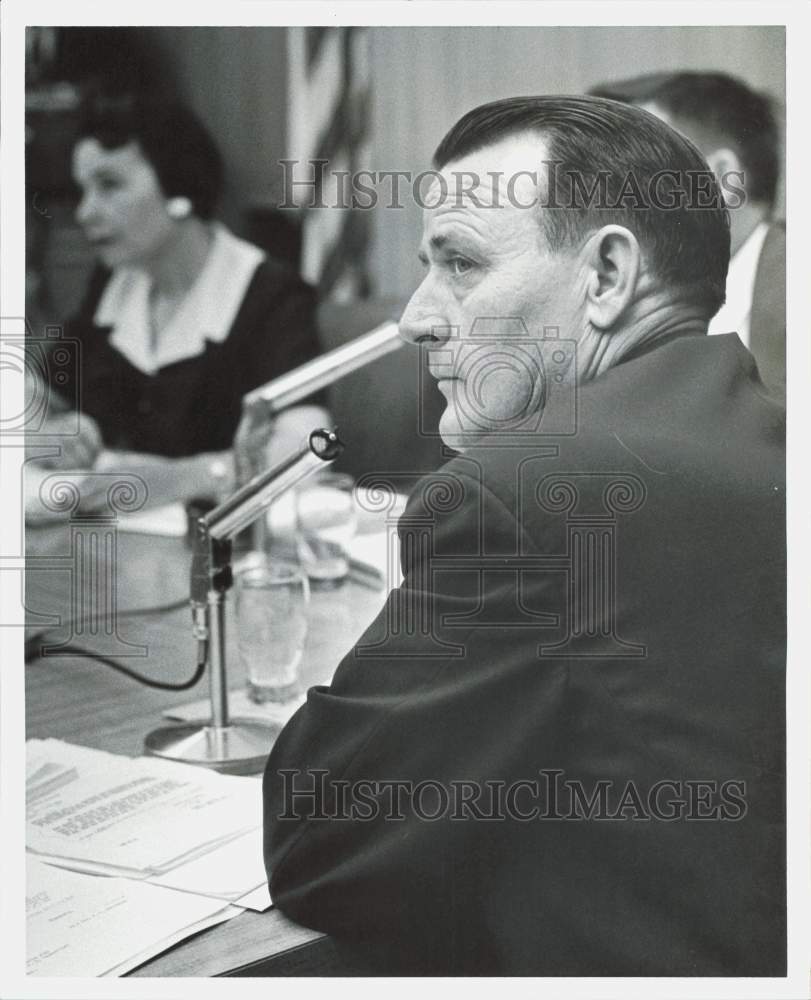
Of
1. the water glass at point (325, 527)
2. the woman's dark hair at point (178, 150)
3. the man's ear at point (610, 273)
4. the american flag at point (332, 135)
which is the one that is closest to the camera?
the man's ear at point (610, 273)

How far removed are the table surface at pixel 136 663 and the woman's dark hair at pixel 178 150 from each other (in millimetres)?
742

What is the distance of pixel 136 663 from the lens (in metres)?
1.26

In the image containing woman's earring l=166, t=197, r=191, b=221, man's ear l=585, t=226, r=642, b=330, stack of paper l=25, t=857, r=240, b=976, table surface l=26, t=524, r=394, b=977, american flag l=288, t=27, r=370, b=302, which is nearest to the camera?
stack of paper l=25, t=857, r=240, b=976

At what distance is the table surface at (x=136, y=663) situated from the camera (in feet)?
3.67

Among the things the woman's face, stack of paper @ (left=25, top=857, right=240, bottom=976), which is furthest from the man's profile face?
the woman's face

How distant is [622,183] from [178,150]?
1130 mm

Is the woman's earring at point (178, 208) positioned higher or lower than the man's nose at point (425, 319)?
higher

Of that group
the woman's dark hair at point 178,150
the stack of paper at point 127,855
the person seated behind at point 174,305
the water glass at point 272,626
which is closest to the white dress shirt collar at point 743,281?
the water glass at point 272,626

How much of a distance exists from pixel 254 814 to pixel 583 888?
0.28m

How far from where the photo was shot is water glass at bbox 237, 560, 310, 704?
1176mm

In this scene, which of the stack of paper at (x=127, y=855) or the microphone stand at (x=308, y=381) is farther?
the microphone stand at (x=308, y=381)

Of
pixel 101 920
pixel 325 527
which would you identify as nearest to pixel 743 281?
pixel 325 527

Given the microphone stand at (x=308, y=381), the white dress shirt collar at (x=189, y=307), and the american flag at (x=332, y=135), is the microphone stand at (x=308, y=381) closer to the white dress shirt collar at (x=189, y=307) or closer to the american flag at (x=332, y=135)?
the american flag at (x=332, y=135)

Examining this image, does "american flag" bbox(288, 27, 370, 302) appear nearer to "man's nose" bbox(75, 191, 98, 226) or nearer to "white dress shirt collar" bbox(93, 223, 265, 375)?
"white dress shirt collar" bbox(93, 223, 265, 375)
